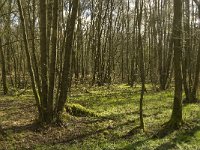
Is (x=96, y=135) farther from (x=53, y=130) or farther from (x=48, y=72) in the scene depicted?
(x=48, y=72)

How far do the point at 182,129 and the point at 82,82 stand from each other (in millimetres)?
21608

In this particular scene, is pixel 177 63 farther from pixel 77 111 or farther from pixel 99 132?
pixel 77 111

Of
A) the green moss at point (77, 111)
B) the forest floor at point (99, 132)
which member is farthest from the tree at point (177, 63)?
the green moss at point (77, 111)

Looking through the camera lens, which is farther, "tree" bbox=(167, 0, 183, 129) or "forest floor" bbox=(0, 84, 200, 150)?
"tree" bbox=(167, 0, 183, 129)

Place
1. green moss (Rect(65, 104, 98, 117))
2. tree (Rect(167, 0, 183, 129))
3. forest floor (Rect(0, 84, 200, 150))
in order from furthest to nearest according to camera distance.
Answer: green moss (Rect(65, 104, 98, 117)) → tree (Rect(167, 0, 183, 129)) → forest floor (Rect(0, 84, 200, 150))

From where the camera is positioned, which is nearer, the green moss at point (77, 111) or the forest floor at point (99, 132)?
the forest floor at point (99, 132)

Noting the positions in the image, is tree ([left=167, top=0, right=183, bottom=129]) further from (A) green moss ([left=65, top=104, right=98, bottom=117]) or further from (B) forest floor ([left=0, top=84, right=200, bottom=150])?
(A) green moss ([left=65, top=104, right=98, bottom=117])

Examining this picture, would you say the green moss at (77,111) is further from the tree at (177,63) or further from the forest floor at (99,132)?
the tree at (177,63)

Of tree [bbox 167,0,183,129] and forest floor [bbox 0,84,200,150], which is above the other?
tree [bbox 167,0,183,129]

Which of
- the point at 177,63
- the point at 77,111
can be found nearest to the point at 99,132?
the point at 77,111

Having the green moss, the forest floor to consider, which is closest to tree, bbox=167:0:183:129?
the forest floor

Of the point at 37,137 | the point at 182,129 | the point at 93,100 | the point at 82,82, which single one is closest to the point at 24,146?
the point at 37,137

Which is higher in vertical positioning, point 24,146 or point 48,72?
point 48,72

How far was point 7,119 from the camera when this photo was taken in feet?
49.1
